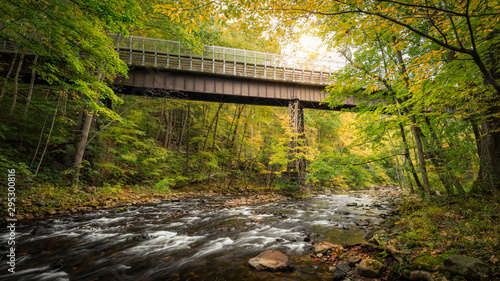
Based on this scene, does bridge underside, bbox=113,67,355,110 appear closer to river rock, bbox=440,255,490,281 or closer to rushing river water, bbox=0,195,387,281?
rushing river water, bbox=0,195,387,281

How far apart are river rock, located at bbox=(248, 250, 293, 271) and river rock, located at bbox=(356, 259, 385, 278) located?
3.69ft

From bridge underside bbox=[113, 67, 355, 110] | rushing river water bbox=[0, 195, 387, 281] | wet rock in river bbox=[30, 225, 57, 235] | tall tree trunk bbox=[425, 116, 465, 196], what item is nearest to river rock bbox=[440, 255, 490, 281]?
rushing river water bbox=[0, 195, 387, 281]

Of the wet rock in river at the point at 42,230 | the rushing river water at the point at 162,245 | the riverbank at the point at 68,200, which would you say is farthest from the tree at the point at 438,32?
the riverbank at the point at 68,200

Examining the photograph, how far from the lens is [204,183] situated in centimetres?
1859

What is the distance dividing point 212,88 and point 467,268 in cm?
1716

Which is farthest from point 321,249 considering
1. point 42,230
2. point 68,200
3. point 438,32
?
point 68,200

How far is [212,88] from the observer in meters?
17.3

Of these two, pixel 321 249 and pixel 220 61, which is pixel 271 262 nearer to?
pixel 321 249

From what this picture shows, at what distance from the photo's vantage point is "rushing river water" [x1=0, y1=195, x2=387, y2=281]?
3.44 meters

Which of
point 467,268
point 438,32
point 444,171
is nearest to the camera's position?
point 467,268

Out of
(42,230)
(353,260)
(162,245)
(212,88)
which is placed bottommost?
(162,245)

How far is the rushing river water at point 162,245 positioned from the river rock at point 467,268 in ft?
5.42

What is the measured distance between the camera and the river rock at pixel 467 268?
2.38 metres

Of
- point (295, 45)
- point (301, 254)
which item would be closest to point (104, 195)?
point (301, 254)
